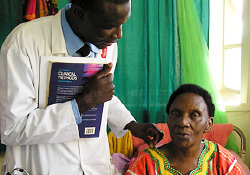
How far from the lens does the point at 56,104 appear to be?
1.09m

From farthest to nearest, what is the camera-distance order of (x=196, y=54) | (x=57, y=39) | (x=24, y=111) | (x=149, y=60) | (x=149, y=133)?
1. (x=149, y=60)
2. (x=196, y=54)
3. (x=149, y=133)
4. (x=57, y=39)
5. (x=24, y=111)

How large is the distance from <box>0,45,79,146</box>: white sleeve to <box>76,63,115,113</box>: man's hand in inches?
2.2

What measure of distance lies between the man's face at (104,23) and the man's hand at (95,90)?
132 millimetres

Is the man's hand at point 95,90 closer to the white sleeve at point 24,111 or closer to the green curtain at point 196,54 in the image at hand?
the white sleeve at point 24,111

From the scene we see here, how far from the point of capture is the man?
Answer: 3.35ft

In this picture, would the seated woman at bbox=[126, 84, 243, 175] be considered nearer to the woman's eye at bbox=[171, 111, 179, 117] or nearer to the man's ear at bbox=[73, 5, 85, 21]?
the woman's eye at bbox=[171, 111, 179, 117]

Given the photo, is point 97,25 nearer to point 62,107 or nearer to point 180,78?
point 62,107

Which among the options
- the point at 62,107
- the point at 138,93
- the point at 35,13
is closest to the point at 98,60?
the point at 62,107

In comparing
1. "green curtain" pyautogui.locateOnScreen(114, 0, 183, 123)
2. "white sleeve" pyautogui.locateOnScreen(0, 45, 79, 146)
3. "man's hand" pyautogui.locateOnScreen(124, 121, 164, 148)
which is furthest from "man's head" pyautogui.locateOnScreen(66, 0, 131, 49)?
"green curtain" pyautogui.locateOnScreen(114, 0, 183, 123)

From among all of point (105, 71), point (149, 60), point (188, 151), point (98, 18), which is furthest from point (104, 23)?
point (149, 60)

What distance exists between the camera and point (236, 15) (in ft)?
11.3

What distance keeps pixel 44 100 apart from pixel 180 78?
7.76ft

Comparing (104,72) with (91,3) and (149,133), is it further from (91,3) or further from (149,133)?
(149,133)

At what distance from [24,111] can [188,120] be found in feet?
2.77
